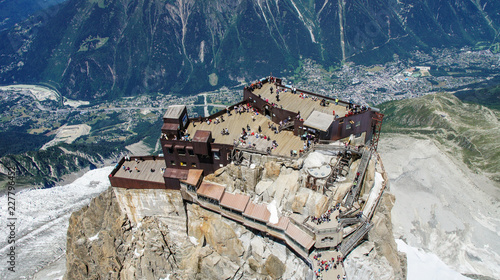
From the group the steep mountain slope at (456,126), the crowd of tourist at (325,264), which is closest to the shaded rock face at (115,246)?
the crowd of tourist at (325,264)

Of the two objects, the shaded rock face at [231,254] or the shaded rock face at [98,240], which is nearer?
the shaded rock face at [231,254]

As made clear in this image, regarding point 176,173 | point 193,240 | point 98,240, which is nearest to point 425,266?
point 193,240

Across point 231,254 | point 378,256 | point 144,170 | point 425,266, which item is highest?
point 144,170

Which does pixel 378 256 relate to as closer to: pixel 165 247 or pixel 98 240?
pixel 165 247

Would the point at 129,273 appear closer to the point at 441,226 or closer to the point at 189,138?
the point at 189,138

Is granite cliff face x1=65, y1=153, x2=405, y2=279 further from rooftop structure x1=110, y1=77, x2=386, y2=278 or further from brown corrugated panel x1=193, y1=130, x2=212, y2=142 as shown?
brown corrugated panel x1=193, y1=130, x2=212, y2=142

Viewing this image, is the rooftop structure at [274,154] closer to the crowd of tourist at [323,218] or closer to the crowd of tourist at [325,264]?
the crowd of tourist at [323,218]

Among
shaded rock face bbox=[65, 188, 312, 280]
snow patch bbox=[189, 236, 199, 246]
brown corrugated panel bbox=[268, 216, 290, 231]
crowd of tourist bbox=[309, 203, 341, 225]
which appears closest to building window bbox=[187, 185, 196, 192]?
shaded rock face bbox=[65, 188, 312, 280]

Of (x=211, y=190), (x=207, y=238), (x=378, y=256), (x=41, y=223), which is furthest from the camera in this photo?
(x=41, y=223)
